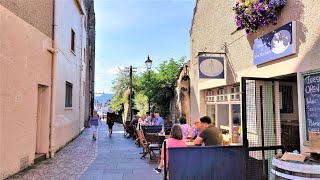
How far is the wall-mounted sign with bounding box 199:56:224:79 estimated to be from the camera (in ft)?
27.6

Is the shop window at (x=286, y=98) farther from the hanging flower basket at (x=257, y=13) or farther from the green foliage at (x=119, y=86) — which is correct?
the green foliage at (x=119, y=86)

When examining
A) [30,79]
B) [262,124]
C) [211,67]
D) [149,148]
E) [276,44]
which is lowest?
[149,148]

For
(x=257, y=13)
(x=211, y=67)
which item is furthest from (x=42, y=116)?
(x=257, y=13)

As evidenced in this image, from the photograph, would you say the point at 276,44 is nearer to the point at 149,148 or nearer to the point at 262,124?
the point at 262,124

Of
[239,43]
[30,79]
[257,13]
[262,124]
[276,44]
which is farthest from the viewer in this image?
[30,79]

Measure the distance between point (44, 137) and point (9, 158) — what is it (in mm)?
2860

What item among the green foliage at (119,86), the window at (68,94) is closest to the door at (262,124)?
the window at (68,94)

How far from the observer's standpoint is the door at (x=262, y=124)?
5.38 metres

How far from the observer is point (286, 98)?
6.27 metres

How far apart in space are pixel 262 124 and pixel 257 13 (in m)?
2.17

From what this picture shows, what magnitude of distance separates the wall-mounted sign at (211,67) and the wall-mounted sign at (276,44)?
73.0 inches

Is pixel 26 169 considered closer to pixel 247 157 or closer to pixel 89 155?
pixel 89 155

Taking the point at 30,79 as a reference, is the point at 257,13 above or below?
above

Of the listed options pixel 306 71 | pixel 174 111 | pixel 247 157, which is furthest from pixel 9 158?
pixel 174 111
